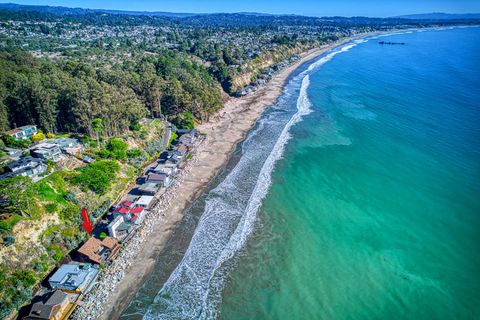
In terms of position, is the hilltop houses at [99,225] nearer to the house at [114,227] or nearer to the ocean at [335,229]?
the house at [114,227]

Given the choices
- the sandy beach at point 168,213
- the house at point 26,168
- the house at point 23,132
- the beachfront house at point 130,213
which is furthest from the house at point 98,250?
the house at point 23,132

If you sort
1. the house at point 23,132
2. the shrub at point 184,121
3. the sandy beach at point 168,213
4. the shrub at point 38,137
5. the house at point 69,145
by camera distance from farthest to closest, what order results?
the shrub at point 184,121 → the shrub at point 38,137 → the house at point 23,132 → the house at point 69,145 → the sandy beach at point 168,213

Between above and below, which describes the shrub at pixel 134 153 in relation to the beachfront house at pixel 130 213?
above

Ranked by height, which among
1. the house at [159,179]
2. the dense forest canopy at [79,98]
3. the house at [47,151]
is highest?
the dense forest canopy at [79,98]

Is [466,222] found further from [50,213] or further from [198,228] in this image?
[50,213]

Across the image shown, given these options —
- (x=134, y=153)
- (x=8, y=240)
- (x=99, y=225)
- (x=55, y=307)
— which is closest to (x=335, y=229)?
(x=99, y=225)

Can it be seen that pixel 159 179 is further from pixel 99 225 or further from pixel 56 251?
pixel 56 251
